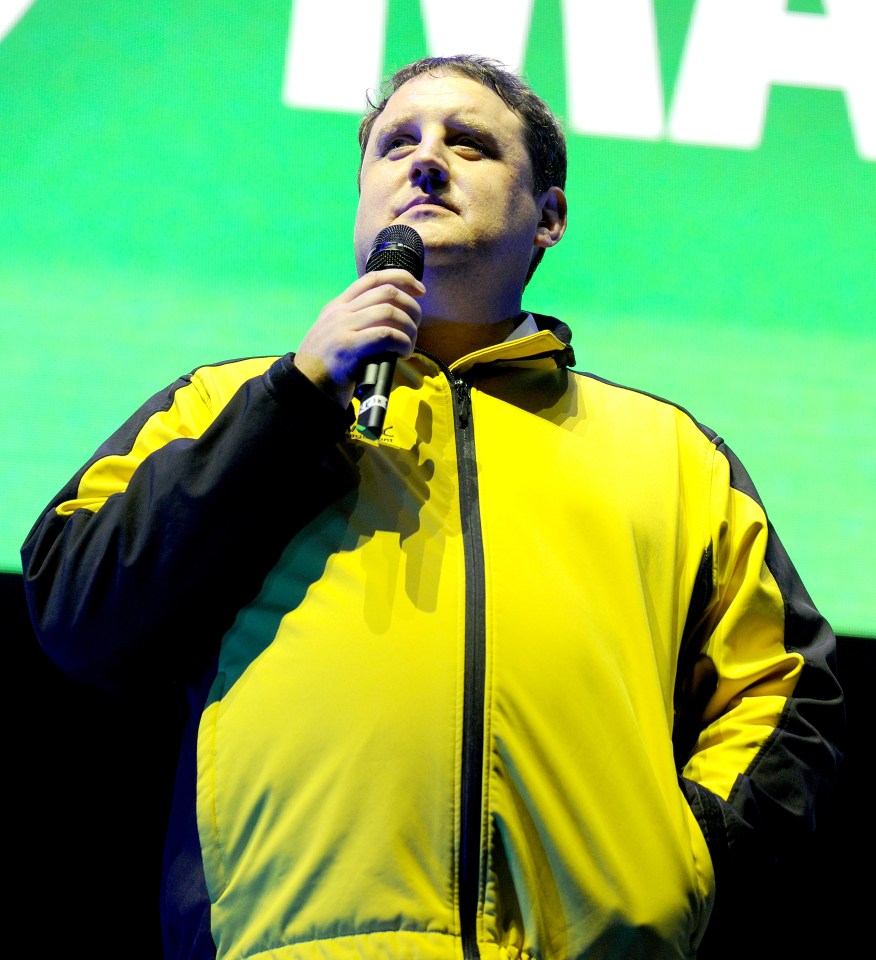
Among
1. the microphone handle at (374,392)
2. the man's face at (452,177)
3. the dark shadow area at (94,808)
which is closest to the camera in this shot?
the microphone handle at (374,392)

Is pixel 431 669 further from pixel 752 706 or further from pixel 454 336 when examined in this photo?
pixel 454 336

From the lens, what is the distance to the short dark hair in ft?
5.20

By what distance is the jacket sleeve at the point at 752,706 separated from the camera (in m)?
1.12

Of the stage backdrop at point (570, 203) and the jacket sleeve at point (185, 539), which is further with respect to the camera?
the stage backdrop at point (570, 203)

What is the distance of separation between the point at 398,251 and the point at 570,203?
0.74 m

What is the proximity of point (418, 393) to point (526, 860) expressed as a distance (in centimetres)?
54

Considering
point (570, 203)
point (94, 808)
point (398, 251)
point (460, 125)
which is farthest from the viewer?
point (570, 203)

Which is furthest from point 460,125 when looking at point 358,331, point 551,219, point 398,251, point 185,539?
point 185,539

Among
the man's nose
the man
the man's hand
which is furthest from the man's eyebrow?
the man's hand

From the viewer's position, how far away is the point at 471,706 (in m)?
1.02

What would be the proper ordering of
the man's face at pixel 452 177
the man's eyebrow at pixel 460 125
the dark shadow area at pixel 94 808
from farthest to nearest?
the dark shadow area at pixel 94 808 → the man's eyebrow at pixel 460 125 → the man's face at pixel 452 177

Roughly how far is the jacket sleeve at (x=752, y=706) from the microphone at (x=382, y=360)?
1.58 ft

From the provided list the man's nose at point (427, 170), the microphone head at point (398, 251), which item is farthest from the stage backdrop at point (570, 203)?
the microphone head at point (398, 251)

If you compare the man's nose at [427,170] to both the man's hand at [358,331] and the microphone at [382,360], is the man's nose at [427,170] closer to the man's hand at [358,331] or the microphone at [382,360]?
the microphone at [382,360]
